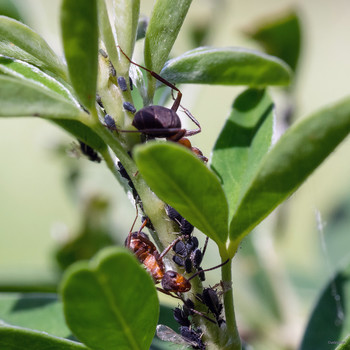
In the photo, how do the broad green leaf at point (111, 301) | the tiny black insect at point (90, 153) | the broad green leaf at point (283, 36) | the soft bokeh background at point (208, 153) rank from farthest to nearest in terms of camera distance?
1. the soft bokeh background at point (208, 153)
2. the broad green leaf at point (283, 36)
3. the tiny black insect at point (90, 153)
4. the broad green leaf at point (111, 301)

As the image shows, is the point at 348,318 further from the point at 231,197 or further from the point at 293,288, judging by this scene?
the point at 293,288

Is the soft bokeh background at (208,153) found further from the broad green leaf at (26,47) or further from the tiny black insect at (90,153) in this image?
the tiny black insect at (90,153)

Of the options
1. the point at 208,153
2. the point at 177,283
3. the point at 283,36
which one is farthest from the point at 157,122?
the point at 208,153

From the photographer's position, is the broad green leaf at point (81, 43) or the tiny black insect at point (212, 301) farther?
the tiny black insect at point (212, 301)

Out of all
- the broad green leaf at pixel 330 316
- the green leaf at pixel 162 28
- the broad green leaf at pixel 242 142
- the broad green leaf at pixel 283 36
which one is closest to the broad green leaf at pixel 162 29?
the green leaf at pixel 162 28

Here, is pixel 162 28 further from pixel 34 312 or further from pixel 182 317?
pixel 34 312

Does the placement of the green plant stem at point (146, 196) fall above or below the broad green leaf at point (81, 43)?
below

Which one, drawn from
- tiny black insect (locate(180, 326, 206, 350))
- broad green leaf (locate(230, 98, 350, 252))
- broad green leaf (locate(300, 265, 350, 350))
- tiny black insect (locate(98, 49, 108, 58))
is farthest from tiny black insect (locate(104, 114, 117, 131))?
broad green leaf (locate(300, 265, 350, 350))
